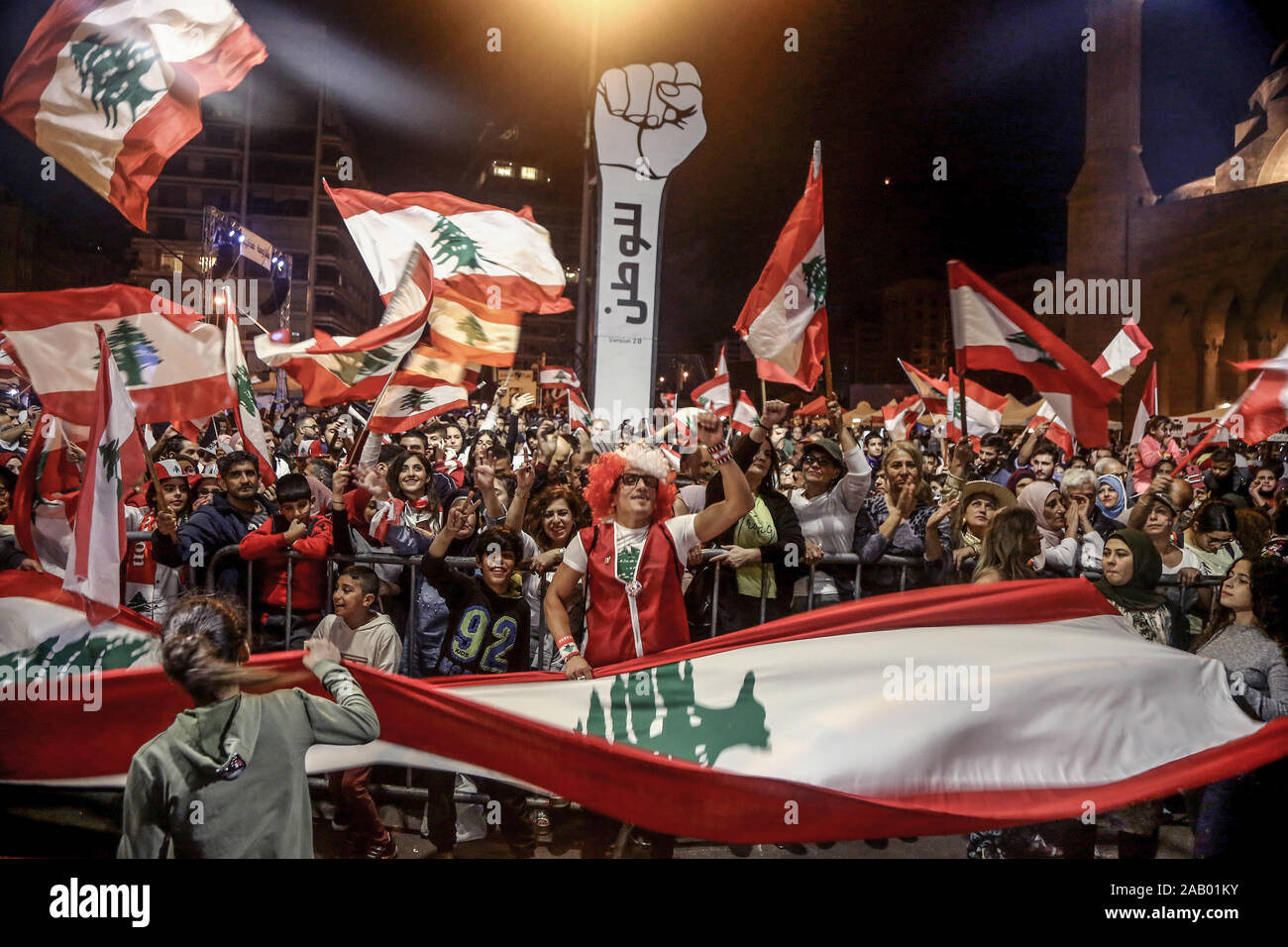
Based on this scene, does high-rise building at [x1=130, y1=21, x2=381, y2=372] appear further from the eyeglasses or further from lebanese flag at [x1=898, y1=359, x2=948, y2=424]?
the eyeglasses

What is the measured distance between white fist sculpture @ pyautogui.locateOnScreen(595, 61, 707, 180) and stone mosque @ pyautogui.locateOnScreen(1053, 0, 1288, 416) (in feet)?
96.7

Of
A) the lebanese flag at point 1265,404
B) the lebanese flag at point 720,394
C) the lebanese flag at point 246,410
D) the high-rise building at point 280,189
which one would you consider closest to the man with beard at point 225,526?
the lebanese flag at point 246,410

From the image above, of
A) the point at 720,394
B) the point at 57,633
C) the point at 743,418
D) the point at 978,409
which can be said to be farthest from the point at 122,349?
the point at 978,409

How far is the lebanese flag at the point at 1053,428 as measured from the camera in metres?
9.19

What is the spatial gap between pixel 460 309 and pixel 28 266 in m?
57.1

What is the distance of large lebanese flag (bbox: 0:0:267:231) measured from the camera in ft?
17.8

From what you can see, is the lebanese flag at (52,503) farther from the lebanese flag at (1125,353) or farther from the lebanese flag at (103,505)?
the lebanese flag at (1125,353)

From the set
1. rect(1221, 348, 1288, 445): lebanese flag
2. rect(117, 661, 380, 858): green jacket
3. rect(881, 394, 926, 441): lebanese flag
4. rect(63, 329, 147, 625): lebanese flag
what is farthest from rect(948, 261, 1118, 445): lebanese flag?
rect(881, 394, 926, 441): lebanese flag

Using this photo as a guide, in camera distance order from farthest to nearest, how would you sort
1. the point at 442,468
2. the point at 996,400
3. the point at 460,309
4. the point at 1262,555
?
the point at 996,400 → the point at 442,468 → the point at 460,309 → the point at 1262,555

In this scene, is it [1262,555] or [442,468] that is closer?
[1262,555]

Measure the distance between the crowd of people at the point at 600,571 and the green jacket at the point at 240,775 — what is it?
1 centimetres
